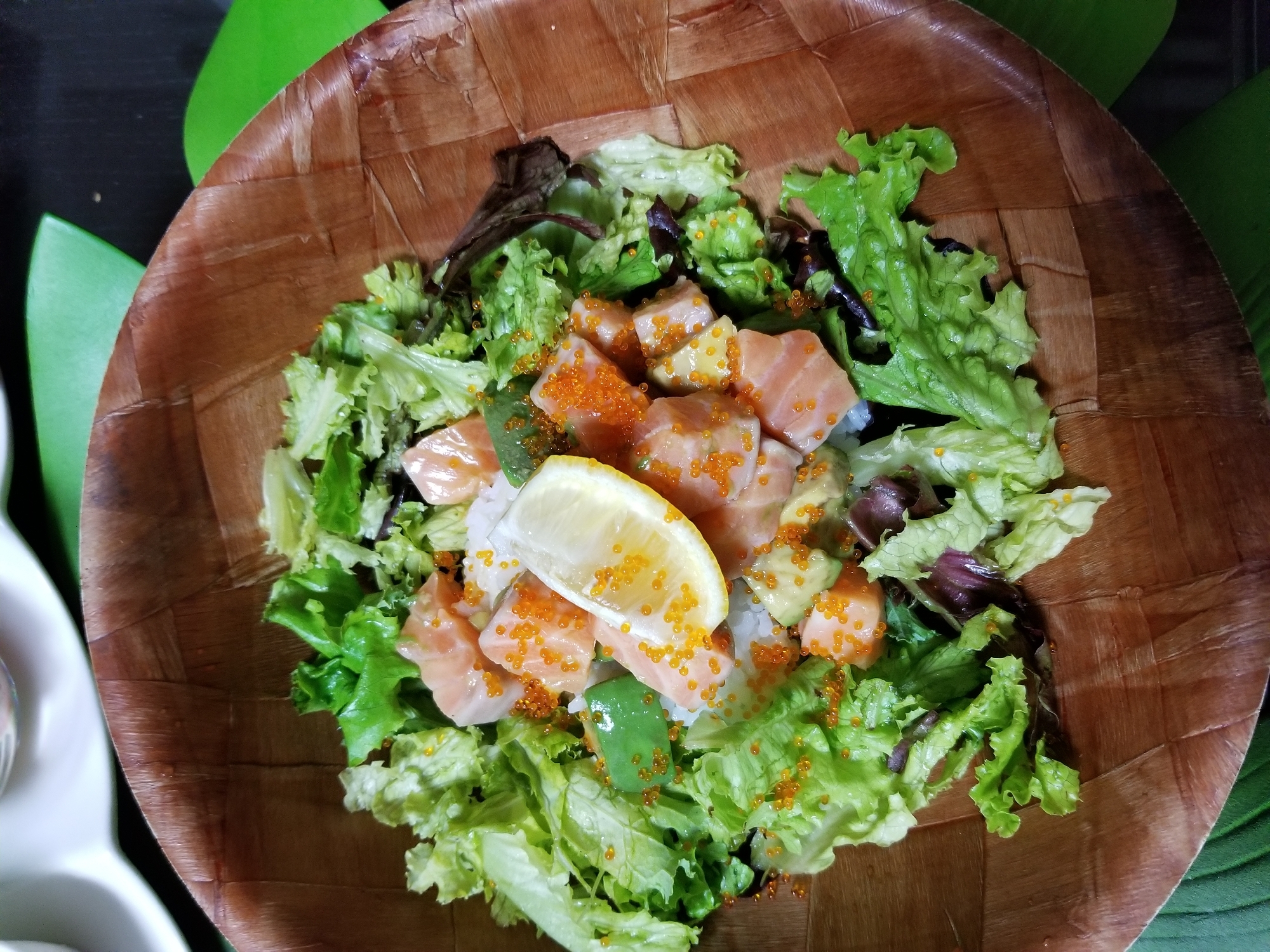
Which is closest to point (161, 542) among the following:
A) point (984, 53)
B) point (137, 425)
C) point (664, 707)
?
point (137, 425)

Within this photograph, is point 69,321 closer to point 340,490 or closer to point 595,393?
point 340,490

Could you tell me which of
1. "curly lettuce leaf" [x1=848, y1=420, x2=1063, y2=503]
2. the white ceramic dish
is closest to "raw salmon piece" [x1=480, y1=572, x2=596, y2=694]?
"curly lettuce leaf" [x1=848, y1=420, x2=1063, y2=503]

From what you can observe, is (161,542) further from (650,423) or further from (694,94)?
(694,94)

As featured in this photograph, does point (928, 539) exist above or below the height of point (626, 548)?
below

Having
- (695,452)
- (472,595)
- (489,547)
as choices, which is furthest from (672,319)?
(472,595)

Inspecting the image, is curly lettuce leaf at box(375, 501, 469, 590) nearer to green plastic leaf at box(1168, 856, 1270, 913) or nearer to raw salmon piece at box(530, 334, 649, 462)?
raw salmon piece at box(530, 334, 649, 462)

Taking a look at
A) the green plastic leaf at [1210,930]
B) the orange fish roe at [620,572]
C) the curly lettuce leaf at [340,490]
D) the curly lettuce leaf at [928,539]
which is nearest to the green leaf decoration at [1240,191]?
the curly lettuce leaf at [928,539]

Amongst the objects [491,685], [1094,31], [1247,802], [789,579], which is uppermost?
[1094,31]
